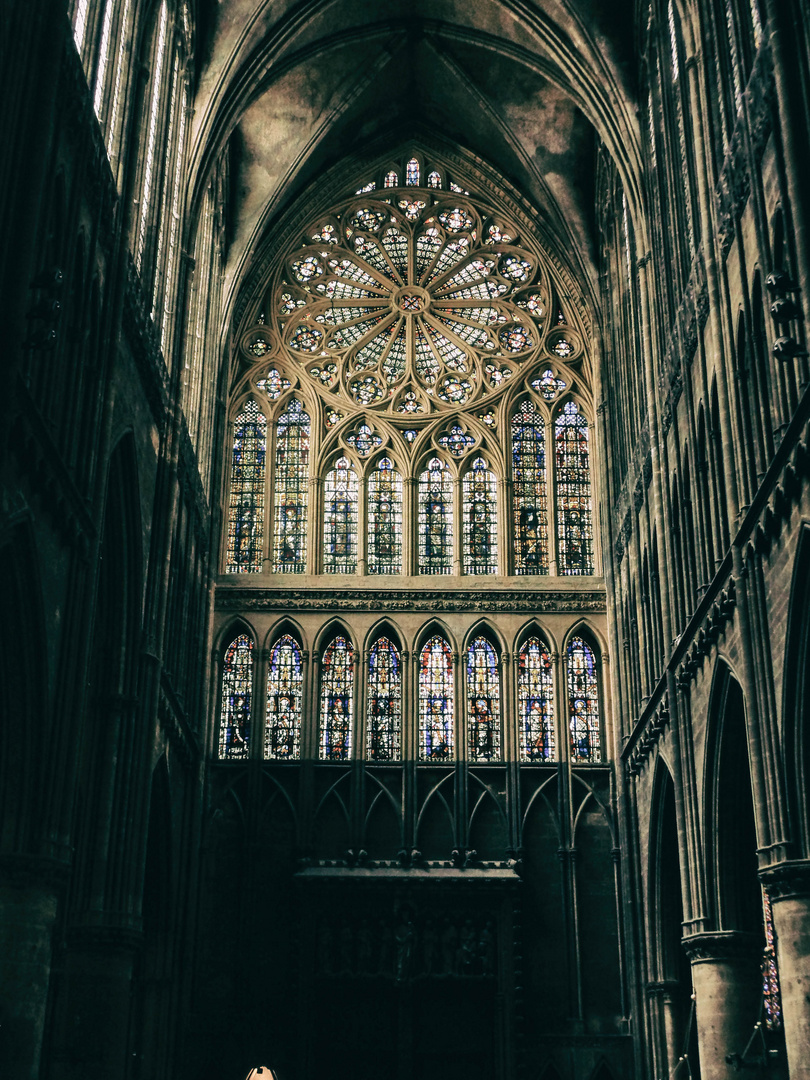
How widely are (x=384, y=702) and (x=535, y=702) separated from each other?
133 inches

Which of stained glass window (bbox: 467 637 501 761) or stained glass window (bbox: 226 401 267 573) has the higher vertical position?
stained glass window (bbox: 226 401 267 573)

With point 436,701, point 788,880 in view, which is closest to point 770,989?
point 788,880

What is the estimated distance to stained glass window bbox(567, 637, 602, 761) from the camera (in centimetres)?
3098

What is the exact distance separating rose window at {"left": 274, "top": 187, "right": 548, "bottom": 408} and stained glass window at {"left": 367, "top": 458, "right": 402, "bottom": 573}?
5.95ft

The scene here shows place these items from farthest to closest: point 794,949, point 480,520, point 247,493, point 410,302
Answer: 1. point 410,302
2. point 247,493
3. point 480,520
4. point 794,949

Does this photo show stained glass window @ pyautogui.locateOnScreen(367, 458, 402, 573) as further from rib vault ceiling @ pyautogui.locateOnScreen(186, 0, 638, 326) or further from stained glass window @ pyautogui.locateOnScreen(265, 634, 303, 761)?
rib vault ceiling @ pyautogui.locateOnScreen(186, 0, 638, 326)

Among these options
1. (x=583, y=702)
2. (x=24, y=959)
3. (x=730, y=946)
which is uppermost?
(x=583, y=702)

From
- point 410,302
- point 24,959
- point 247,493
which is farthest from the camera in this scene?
point 410,302

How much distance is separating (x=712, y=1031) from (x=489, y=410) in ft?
57.1

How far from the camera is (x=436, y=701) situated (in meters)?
31.6

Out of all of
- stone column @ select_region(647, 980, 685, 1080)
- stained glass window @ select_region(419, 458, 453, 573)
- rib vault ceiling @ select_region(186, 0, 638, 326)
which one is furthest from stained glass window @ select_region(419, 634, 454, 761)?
rib vault ceiling @ select_region(186, 0, 638, 326)

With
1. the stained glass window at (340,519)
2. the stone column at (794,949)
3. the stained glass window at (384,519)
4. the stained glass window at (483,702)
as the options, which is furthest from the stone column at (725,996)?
the stained glass window at (340,519)

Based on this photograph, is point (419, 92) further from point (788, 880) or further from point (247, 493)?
point (788, 880)

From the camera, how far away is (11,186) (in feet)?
50.2
